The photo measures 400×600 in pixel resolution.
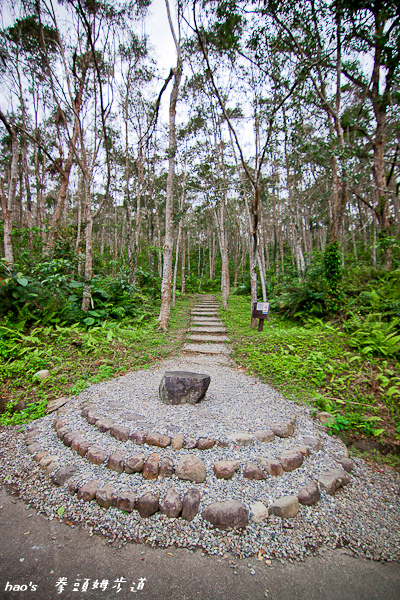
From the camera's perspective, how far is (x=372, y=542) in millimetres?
1618

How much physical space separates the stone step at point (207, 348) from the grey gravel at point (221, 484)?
207cm

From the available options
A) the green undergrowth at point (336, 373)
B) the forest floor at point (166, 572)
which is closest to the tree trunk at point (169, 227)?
the green undergrowth at point (336, 373)

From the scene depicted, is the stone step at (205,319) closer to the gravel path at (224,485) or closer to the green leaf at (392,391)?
the gravel path at (224,485)

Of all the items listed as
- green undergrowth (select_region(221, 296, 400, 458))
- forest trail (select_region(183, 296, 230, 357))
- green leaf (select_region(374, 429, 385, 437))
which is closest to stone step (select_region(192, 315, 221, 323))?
forest trail (select_region(183, 296, 230, 357))

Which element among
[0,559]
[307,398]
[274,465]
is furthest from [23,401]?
[307,398]

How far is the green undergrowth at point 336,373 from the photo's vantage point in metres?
2.84

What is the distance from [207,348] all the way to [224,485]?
3.60m

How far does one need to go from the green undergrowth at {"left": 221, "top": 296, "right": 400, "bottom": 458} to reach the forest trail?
0.42 metres

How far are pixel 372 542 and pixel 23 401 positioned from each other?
13.1 feet

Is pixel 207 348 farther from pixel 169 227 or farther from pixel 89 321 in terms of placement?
pixel 169 227

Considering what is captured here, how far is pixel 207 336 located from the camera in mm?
6254

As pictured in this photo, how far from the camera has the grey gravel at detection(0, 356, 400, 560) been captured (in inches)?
63.2

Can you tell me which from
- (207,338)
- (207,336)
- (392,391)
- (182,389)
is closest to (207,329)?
(207,336)

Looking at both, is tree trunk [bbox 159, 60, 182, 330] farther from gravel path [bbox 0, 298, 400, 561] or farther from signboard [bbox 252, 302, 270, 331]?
gravel path [bbox 0, 298, 400, 561]
